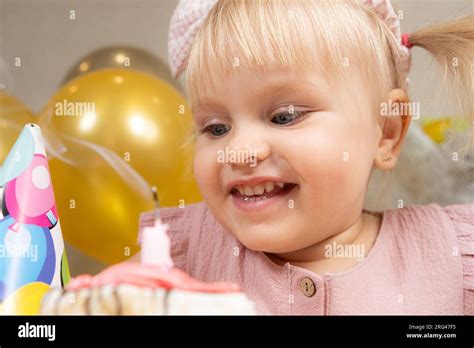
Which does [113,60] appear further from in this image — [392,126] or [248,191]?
[392,126]

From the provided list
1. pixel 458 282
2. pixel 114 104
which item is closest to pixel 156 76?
pixel 114 104

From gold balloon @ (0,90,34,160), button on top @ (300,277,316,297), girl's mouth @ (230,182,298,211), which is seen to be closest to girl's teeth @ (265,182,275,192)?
girl's mouth @ (230,182,298,211)

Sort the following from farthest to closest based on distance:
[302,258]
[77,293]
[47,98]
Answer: [47,98], [302,258], [77,293]

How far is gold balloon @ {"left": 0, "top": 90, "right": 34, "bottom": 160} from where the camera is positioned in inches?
37.1

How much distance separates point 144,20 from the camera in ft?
3.15

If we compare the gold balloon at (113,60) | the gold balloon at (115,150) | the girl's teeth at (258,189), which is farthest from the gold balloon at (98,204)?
the girl's teeth at (258,189)

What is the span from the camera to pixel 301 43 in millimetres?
800

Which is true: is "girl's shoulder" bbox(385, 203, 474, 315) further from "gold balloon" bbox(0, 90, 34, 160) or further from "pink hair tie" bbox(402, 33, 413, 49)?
"gold balloon" bbox(0, 90, 34, 160)

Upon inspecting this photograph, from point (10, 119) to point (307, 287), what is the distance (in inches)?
19.2

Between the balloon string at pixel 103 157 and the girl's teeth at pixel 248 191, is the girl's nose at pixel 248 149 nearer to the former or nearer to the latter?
the girl's teeth at pixel 248 191

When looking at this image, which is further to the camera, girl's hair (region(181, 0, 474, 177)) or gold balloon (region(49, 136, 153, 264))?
gold balloon (region(49, 136, 153, 264))

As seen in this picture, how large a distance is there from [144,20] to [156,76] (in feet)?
0.28

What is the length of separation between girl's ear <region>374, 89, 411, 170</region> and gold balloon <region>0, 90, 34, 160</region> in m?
0.50
